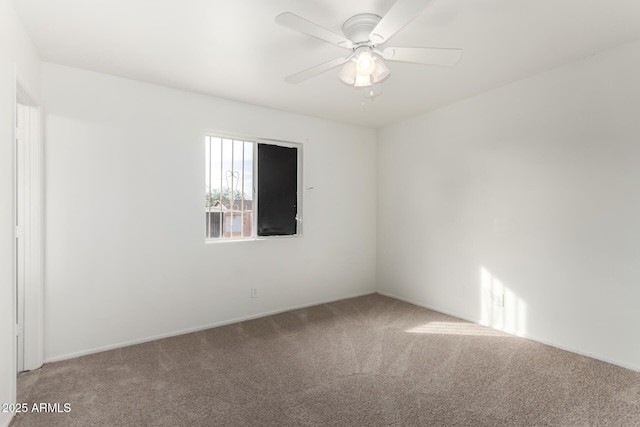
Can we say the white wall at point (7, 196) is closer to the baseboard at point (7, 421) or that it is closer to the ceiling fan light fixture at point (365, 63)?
the baseboard at point (7, 421)

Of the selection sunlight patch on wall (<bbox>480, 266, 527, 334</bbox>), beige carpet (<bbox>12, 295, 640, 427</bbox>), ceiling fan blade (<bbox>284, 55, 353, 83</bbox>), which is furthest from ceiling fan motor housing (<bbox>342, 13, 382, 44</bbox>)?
sunlight patch on wall (<bbox>480, 266, 527, 334</bbox>)

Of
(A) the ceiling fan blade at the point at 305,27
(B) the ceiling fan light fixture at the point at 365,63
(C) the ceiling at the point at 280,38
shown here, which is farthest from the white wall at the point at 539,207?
(A) the ceiling fan blade at the point at 305,27

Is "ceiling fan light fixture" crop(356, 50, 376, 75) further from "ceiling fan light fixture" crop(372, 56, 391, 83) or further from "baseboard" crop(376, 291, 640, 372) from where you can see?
"baseboard" crop(376, 291, 640, 372)

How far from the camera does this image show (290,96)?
3383 mm

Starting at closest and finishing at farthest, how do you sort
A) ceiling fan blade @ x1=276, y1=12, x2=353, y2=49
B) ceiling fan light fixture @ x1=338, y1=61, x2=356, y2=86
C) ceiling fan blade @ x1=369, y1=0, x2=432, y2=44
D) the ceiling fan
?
1. ceiling fan blade @ x1=369, y1=0, x2=432, y2=44
2. ceiling fan blade @ x1=276, y1=12, x2=353, y2=49
3. the ceiling fan
4. ceiling fan light fixture @ x1=338, y1=61, x2=356, y2=86

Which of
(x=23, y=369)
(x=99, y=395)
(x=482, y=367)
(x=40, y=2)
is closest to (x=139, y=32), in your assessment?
(x=40, y=2)

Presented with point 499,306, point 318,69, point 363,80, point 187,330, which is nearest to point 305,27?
point 318,69

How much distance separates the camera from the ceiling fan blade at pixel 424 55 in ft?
6.18

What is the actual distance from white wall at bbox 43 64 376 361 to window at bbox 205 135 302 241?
0.14 metres

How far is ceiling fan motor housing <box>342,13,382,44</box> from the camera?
1961mm

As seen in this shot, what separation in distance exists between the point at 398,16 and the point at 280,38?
102 cm

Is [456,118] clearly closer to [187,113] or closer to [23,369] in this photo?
[187,113]

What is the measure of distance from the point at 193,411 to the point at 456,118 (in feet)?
12.1

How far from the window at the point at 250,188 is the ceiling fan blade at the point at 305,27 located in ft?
6.69
